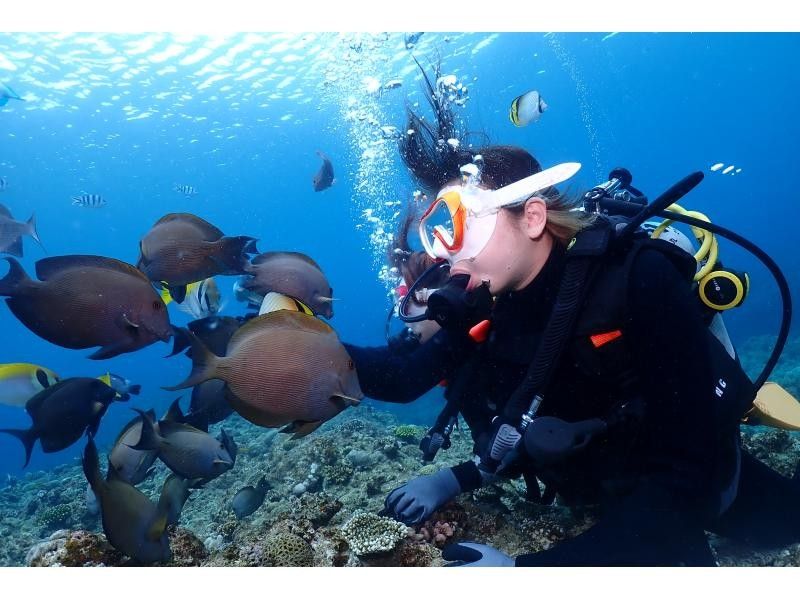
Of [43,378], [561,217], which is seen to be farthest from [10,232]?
[561,217]

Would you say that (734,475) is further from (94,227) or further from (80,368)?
(80,368)

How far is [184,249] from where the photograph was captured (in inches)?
101

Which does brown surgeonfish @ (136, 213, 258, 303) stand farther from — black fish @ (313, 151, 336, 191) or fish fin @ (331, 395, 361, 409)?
black fish @ (313, 151, 336, 191)

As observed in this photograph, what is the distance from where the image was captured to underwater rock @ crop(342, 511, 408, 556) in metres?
3.06

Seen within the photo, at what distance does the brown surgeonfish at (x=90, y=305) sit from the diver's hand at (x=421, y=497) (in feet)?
6.57

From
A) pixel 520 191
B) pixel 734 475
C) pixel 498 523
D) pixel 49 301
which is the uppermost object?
pixel 520 191

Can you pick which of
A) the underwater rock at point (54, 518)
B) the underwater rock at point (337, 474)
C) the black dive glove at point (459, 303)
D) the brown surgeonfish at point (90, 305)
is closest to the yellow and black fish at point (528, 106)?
the black dive glove at point (459, 303)

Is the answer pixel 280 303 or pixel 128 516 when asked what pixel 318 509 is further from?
pixel 280 303

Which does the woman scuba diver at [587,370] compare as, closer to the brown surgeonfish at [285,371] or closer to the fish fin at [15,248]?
the brown surgeonfish at [285,371]

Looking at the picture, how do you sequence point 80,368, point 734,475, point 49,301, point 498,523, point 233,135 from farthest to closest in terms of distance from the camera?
1. point 80,368
2. point 233,135
3. point 498,523
4. point 734,475
5. point 49,301

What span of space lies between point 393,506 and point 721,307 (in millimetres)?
2467

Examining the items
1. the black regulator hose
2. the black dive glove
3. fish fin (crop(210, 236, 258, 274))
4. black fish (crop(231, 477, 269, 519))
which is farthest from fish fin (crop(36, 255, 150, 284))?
black fish (crop(231, 477, 269, 519))
